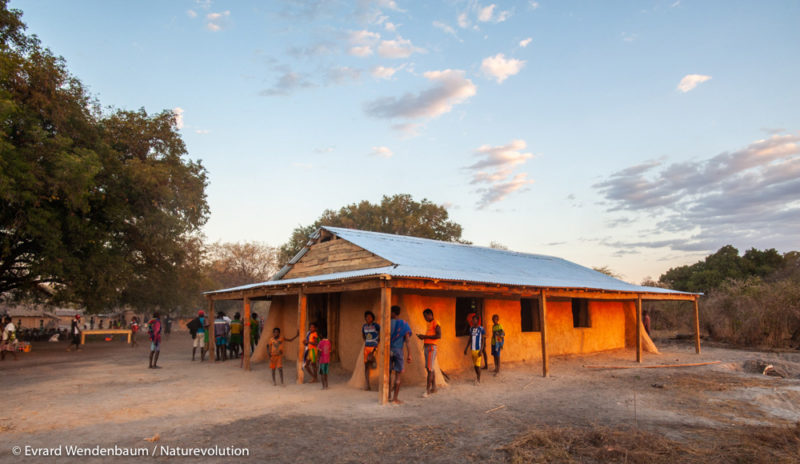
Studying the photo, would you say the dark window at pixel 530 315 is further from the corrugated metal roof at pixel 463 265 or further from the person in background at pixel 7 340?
the person in background at pixel 7 340

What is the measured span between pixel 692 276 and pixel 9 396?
1541 inches

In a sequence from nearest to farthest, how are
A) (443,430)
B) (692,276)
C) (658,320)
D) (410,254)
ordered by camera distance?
(443,430) < (410,254) < (658,320) < (692,276)

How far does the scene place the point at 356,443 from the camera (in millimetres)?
5910

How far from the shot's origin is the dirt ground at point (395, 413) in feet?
18.8

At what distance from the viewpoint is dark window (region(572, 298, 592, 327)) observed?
16.2 m

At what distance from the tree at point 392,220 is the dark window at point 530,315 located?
72.2ft

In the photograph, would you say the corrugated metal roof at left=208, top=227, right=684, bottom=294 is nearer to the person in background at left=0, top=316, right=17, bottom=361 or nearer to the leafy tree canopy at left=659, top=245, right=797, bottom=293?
the person in background at left=0, top=316, right=17, bottom=361

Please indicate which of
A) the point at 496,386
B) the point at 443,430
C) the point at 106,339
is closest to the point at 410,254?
the point at 496,386

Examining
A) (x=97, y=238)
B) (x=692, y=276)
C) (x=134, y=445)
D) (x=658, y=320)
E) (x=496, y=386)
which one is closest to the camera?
→ (x=134, y=445)

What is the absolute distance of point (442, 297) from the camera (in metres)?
11.5

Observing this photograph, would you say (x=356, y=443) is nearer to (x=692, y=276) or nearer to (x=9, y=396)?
(x=9, y=396)

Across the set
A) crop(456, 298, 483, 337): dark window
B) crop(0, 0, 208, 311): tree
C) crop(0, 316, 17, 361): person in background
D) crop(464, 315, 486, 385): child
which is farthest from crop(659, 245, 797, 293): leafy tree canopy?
crop(0, 316, 17, 361): person in background

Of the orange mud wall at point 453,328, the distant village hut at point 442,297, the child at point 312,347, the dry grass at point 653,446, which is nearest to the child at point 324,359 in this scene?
the child at point 312,347

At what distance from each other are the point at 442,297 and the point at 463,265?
1848 millimetres
